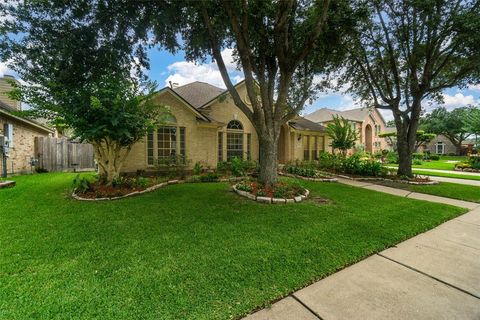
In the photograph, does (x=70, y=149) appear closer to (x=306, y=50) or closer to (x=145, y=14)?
(x=145, y=14)

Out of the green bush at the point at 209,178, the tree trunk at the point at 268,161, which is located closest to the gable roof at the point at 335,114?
the green bush at the point at 209,178

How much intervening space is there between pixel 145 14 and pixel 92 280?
A: 25.3 feet

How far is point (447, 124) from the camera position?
Result: 3672 cm

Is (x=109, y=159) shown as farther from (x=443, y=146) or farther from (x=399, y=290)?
(x=443, y=146)

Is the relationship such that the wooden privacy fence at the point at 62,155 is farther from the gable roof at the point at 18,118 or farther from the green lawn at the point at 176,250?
the green lawn at the point at 176,250

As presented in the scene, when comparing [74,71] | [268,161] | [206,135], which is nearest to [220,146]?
[206,135]

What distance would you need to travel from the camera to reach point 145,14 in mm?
7109

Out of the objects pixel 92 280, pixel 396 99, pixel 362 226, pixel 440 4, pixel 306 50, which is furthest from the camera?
pixel 396 99

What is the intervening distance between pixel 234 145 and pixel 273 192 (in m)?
7.73

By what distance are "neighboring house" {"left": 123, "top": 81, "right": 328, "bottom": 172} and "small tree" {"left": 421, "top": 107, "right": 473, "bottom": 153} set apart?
33.6m

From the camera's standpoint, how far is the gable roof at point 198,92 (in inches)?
553

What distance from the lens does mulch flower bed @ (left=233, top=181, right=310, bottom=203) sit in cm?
626

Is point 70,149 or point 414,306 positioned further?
point 70,149

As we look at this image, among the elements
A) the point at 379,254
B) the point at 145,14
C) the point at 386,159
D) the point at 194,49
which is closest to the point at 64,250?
the point at 379,254
